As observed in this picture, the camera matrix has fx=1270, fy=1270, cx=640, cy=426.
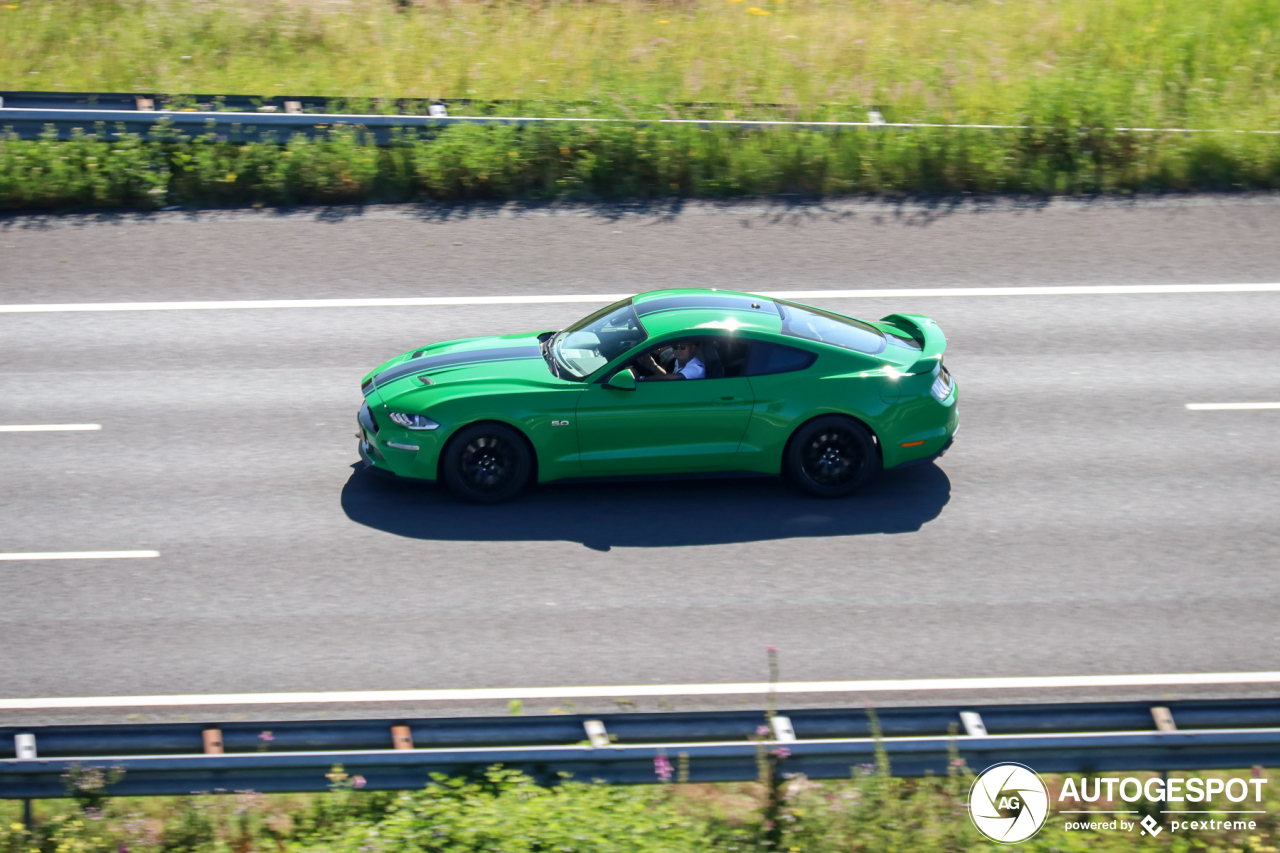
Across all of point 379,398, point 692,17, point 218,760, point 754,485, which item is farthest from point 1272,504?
point 692,17

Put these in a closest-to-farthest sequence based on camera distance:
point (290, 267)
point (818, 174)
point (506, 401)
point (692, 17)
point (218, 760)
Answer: point (218, 760) → point (506, 401) → point (290, 267) → point (818, 174) → point (692, 17)

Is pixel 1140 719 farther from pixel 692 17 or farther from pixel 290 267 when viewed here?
pixel 692 17

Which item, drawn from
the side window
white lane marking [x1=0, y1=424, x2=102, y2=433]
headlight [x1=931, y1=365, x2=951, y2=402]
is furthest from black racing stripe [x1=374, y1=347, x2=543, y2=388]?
headlight [x1=931, y1=365, x2=951, y2=402]

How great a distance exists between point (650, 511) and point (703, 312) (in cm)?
163

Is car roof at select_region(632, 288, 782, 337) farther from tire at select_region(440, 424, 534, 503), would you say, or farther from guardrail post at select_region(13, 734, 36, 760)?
guardrail post at select_region(13, 734, 36, 760)

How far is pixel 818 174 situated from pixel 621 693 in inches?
374

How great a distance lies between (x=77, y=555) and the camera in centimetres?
937

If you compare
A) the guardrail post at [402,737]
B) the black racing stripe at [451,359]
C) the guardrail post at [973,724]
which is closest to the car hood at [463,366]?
the black racing stripe at [451,359]

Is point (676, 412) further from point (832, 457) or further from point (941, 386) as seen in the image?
point (941, 386)

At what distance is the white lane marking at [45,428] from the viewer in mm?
11109

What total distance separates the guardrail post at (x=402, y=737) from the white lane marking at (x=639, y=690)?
1386 millimetres

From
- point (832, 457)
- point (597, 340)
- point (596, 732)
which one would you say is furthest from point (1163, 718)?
point (597, 340)

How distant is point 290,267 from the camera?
554 inches

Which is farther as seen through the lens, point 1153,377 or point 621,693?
point 1153,377
